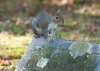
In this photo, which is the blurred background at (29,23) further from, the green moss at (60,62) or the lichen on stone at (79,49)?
the lichen on stone at (79,49)

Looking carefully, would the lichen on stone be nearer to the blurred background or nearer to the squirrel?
the squirrel

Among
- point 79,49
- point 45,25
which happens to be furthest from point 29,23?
point 79,49

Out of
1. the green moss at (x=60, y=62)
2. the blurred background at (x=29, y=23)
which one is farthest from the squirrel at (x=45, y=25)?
the blurred background at (x=29, y=23)

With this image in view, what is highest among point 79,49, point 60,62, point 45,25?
point 45,25

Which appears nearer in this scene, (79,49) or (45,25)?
(79,49)

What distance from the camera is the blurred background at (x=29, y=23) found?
900 cm

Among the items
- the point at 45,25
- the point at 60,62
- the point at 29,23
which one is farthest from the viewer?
the point at 29,23

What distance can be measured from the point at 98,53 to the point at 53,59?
0.63m

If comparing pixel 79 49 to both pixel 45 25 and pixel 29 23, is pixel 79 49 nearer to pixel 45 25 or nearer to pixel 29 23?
pixel 45 25

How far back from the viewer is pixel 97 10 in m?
14.9

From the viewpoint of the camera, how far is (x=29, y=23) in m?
12.2

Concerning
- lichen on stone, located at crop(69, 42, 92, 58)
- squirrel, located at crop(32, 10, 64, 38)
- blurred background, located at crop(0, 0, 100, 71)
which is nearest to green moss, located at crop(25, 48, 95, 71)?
lichen on stone, located at crop(69, 42, 92, 58)

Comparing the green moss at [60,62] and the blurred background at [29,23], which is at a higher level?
the green moss at [60,62]

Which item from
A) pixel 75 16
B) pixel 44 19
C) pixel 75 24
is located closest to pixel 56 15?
pixel 44 19
